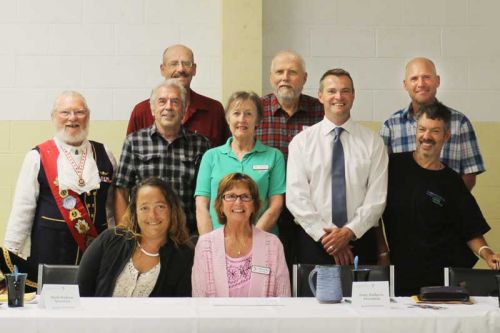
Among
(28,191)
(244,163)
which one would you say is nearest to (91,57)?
(28,191)

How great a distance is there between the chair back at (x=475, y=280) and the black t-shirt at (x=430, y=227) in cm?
42

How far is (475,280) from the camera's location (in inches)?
141

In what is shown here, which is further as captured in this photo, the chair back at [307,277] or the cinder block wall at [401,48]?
the cinder block wall at [401,48]

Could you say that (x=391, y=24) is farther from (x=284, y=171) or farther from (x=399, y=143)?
(x=284, y=171)

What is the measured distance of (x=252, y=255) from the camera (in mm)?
3564

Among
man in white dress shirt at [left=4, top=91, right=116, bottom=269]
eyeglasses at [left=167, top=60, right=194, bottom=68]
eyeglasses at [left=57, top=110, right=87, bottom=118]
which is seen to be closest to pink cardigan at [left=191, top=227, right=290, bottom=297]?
man in white dress shirt at [left=4, top=91, right=116, bottom=269]

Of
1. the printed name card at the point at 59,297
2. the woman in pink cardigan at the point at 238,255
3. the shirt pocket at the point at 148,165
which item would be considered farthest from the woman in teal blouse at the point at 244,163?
the printed name card at the point at 59,297

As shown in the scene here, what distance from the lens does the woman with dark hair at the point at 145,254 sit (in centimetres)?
352

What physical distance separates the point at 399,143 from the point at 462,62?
1.34 metres

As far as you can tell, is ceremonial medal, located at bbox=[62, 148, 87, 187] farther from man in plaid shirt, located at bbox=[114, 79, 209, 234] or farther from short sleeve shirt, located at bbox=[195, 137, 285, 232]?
short sleeve shirt, located at bbox=[195, 137, 285, 232]

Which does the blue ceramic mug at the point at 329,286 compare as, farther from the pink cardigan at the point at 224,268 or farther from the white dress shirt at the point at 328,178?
the white dress shirt at the point at 328,178

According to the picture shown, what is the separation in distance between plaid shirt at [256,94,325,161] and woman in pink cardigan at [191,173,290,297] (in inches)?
32.1

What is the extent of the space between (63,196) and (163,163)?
1.72 feet

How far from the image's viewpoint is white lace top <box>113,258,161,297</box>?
3502mm
